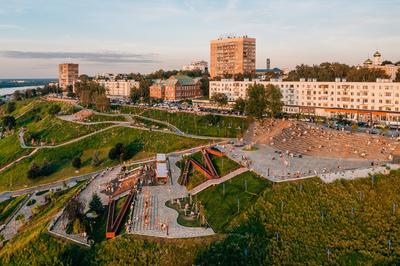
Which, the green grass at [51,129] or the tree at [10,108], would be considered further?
Answer: the tree at [10,108]

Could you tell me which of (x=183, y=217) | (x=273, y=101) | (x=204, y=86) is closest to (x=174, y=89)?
(x=204, y=86)

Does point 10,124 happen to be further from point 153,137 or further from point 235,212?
point 235,212

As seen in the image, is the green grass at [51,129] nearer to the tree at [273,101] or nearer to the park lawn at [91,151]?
the park lawn at [91,151]

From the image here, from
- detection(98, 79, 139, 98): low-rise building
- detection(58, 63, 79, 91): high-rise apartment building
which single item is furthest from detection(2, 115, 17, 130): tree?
detection(58, 63, 79, 91): high-rise apartment building

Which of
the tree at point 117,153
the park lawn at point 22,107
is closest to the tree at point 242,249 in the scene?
the tree at point 117,153

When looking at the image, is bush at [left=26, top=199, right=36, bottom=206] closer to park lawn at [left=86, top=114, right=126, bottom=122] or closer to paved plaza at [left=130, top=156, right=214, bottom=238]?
paved plaza at [left=130, top=156, right=214, bottom=238]

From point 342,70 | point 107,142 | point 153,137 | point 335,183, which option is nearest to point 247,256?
point 335,183
